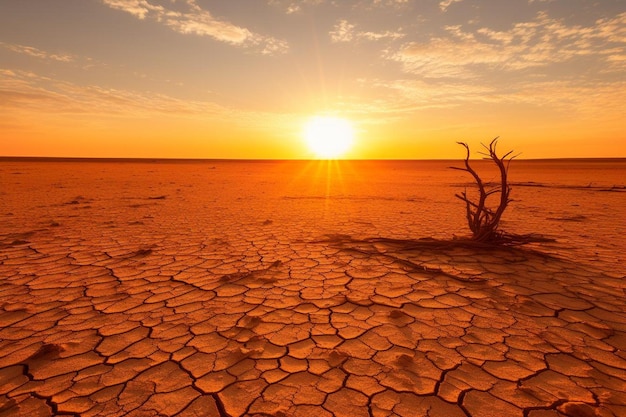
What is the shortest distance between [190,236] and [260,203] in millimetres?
3827

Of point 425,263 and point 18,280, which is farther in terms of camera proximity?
point 425,263

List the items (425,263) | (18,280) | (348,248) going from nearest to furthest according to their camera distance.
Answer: (18,280)
(425,263)
(348,248)

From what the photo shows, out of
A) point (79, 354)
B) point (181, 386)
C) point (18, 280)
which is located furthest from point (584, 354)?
point (18, 280)

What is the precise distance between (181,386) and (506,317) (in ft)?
7.10

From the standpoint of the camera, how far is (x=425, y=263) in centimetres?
358

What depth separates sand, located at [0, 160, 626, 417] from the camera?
158cm

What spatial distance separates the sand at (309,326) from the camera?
1585 millimetres

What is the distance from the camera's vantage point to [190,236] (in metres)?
4.88

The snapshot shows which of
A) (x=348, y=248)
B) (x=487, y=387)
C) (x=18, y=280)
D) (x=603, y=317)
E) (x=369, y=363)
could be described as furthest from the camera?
(x=348, y=248)

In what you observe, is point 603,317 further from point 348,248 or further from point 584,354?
point 348,248

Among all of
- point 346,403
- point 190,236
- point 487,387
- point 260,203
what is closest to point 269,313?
point 346,403

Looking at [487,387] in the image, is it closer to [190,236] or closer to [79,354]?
[79,354]

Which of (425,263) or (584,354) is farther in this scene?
(425,263)

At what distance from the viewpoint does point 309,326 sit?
2.29 meters
